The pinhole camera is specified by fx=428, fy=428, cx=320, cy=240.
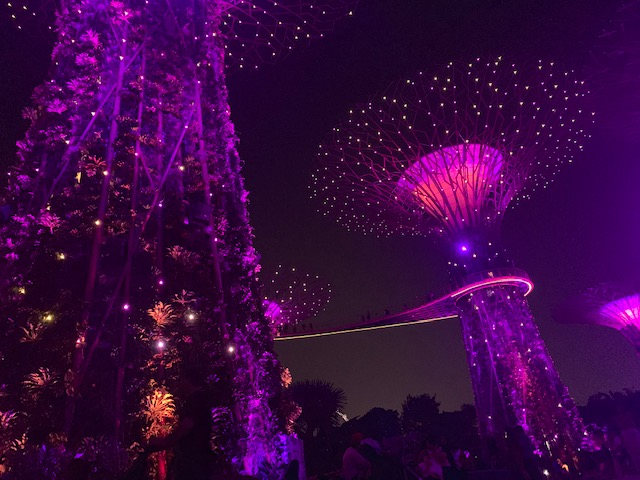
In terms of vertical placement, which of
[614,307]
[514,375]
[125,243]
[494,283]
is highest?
[614,307]

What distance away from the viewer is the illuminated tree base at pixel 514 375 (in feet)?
53.0

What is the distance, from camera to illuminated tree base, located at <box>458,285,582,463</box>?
53.0 feet

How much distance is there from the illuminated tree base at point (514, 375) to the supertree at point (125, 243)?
14.7 meters

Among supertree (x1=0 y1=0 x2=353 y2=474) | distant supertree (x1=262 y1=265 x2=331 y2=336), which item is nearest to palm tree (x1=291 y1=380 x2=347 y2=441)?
distant supertree (x1=262 y1=265 x2=331 y2=336)

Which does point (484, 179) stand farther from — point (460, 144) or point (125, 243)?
point (125, 243)

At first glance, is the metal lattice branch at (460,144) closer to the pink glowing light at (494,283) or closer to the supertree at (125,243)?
the pink glowing light at (494,283)

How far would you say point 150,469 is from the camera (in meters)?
3.84

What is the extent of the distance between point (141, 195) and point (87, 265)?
108cm

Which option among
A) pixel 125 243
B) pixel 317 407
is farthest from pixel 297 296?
pixel 125 243

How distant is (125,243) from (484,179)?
16861 millimetres

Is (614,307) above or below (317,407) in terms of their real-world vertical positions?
above

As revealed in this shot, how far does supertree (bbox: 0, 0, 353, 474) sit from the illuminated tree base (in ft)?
48.2

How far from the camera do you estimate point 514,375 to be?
16.9 meters

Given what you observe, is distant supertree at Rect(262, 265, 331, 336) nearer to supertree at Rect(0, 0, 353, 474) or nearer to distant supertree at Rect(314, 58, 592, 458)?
distant supertree at Rect(314, 58, 592, 458)
